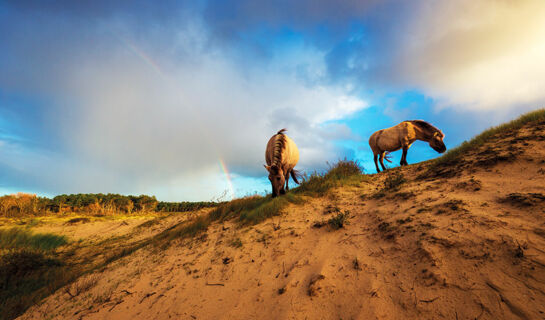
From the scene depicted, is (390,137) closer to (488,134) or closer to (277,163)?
(488,134)

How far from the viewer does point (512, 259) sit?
1.80 metres

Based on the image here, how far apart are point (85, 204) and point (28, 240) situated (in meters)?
9.79

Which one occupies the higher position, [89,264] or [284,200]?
[284,200]

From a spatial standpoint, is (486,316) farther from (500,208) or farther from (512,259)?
(500,208)

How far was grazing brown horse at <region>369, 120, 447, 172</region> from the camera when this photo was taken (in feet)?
32.1

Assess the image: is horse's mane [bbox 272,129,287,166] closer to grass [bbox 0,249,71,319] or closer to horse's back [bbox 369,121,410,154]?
horse's back [bbox 369,121,410,154]

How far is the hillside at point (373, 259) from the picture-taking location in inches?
70.4

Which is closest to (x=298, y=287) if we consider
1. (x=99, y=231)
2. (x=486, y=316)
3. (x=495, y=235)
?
(x=486, y=316)

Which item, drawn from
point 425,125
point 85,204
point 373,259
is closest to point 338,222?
point 373,259

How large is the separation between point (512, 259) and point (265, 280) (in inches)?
105

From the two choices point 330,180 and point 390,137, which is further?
point 390,137

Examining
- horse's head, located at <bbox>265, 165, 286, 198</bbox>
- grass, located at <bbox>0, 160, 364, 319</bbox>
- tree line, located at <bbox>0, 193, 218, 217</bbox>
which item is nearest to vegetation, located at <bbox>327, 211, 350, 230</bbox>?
grass, located at <bbox>0, 160, 364, 319</bbox>

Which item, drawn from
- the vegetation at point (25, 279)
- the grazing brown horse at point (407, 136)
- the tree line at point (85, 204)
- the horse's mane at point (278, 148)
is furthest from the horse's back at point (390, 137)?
the vegetation at point (25, 279)

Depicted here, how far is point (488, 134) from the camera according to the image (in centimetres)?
559
